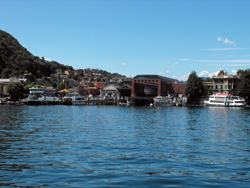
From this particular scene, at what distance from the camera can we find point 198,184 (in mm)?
13164

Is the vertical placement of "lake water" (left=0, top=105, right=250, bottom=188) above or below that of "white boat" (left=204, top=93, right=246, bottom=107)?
below

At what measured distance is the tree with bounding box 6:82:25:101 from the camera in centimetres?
15304

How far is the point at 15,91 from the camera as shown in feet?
505

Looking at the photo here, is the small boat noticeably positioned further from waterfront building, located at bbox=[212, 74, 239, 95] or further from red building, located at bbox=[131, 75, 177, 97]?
waterfront building, located at bbox=[212, 74, 239, 95]

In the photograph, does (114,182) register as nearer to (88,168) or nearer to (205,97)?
(88,168)

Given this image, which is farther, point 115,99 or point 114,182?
point 115,99

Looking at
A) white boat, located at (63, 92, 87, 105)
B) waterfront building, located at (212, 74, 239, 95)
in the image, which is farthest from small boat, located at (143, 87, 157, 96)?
white boat, located at (63, 92, 87, 105)

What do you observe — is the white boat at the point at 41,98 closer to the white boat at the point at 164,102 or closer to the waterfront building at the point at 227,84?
the white boat at the point at 164,102

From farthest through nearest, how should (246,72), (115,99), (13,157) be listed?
1. (115,99)
2. (246,72)
3. (13,157)

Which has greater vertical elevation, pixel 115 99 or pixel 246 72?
pixel 246 72

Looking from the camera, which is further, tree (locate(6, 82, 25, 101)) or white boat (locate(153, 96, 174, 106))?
tree (locate(6, 82, 25, 101))

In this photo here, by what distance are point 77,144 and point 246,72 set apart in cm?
12118

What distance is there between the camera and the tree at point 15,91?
153 metres

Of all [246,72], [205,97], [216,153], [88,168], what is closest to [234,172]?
[216,153]
